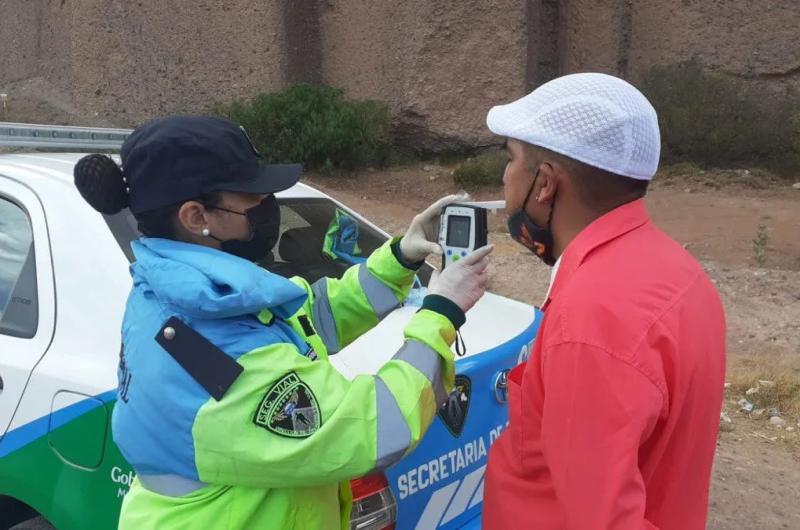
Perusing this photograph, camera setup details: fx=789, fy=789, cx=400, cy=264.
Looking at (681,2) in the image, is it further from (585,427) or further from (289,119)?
(585,427)

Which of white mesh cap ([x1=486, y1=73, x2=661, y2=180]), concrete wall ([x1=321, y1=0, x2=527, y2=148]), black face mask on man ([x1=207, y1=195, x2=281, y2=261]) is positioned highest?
white mesh cap ([x1=486, y1=73, x2=661, y2=180])

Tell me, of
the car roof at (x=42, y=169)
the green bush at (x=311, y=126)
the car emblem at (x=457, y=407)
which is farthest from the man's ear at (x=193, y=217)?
the green bush at (x=311, y=126)

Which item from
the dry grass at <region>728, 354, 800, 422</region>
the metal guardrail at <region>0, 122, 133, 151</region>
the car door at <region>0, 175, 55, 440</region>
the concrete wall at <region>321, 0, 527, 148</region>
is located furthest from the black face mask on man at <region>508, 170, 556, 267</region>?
the concrete wall at <region>321, 0, 527, 148</region>

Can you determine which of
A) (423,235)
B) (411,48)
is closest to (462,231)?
(423,235)

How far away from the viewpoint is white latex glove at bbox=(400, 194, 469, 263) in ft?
6.84

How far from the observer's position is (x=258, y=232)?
1.74 meters

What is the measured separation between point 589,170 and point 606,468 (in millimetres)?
527

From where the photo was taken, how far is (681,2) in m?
13.6

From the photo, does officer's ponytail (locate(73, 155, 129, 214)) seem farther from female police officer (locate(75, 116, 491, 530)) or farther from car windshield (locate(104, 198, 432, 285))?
car windshield (locate(104, 198, 432, 285))

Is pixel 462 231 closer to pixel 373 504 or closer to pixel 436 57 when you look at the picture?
pixel 373 504

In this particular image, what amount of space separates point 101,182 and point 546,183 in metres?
0.91

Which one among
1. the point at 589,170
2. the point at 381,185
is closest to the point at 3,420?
the point at 589,170

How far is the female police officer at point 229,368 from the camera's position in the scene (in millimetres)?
1411

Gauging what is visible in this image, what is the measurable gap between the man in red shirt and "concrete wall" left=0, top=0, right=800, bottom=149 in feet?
41.1
